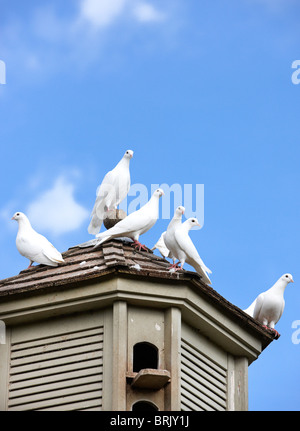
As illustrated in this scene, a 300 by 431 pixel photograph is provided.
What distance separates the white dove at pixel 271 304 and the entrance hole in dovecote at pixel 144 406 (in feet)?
11.2

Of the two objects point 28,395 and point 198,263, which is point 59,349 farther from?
point 198,263

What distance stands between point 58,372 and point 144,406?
4.57 feet

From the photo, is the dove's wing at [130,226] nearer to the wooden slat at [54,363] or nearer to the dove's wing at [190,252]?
the dove's wing at [190,252]

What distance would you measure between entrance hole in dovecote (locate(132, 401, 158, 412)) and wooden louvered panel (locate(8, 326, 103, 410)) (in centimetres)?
60

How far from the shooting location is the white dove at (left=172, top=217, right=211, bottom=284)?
25875 millimetres

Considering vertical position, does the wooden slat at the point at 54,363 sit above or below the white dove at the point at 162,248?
below

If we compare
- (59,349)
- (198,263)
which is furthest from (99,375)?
(198,263)

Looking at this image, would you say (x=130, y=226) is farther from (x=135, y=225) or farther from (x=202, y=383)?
(x=202, y=383)

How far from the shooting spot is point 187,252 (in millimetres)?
25844

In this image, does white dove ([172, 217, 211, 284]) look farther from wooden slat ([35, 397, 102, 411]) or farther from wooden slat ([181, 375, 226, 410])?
wooden slat ([35, 397, 102, 411])

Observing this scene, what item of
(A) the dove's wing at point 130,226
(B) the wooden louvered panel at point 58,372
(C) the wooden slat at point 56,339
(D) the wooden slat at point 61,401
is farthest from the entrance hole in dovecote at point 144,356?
(D) the wooden slat at point 61,401

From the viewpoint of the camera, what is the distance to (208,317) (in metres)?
25.8

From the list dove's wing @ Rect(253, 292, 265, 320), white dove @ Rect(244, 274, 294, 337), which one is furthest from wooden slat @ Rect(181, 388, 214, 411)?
dove's wing @ Rect(253, 292, 265, 320)

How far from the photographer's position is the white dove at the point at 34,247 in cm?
2653
